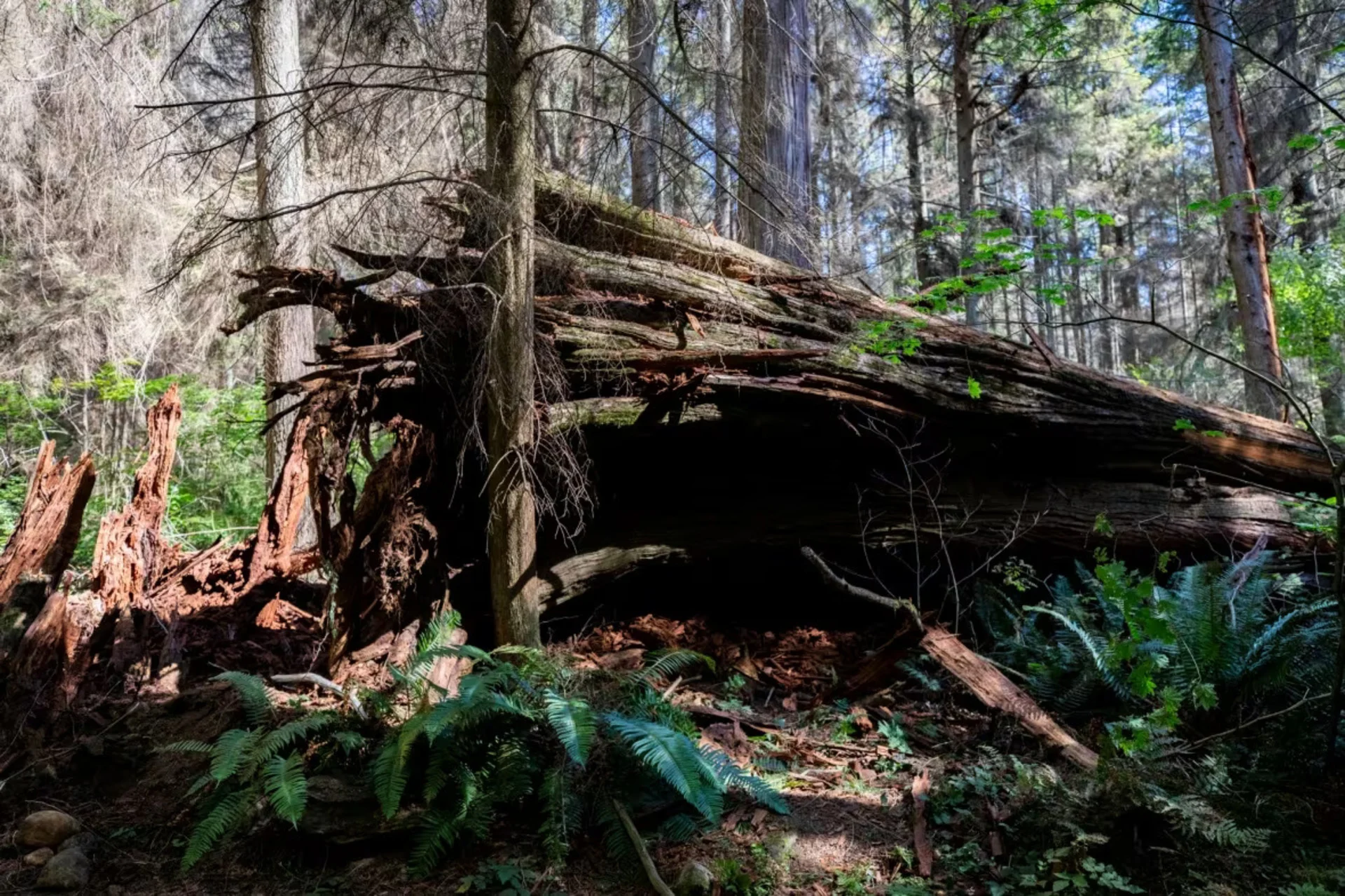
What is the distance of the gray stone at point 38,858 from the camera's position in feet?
11.2

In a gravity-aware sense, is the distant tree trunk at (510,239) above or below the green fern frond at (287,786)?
above

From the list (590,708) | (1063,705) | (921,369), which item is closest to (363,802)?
(590,708)

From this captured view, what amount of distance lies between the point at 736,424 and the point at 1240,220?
810 cm

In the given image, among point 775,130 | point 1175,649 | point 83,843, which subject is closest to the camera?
point 83,843

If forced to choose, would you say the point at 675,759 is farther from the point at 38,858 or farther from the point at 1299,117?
the point at 1299,117

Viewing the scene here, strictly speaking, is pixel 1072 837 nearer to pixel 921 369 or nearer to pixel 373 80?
pixel 921 369

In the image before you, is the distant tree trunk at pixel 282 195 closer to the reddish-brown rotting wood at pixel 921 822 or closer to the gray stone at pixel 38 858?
the gray stone at pixel 38 858

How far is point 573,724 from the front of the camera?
11.0 feet

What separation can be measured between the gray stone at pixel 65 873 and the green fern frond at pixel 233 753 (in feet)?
2.03

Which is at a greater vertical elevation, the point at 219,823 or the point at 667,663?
the point at 667,663

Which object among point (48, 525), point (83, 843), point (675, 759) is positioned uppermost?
point (48, 525)

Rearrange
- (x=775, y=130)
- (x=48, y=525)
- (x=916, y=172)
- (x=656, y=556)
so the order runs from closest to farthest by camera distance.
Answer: (x=48, y=525), (x=656, y=556), (x=775, y=130), (x=916, y=172)

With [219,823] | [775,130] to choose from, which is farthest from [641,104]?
[219,823]

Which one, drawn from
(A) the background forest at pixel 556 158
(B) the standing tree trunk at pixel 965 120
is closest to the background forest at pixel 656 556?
(A) the background forest at pixel 556 158
